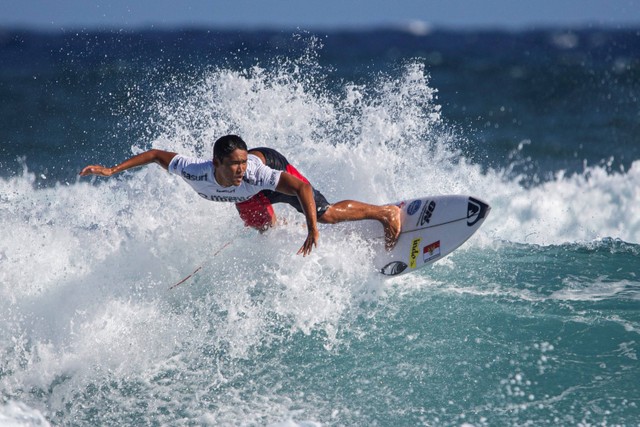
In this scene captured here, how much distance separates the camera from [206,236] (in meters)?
7.16

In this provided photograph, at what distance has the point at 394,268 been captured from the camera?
6863 millimetres

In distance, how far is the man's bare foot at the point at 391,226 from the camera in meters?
6.82

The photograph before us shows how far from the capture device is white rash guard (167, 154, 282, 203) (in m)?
5.95

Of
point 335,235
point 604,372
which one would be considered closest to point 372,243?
point 335,235

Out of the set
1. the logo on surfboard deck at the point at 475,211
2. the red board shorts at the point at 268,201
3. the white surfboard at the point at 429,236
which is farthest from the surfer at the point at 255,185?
the logo on surfboard deck at the point at 475,211

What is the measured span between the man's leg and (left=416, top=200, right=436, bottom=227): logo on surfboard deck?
0.65 feet

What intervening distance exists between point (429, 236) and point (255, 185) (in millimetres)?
1824

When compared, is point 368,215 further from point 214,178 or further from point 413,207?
point 214,178

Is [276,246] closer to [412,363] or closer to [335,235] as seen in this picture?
[335,235]

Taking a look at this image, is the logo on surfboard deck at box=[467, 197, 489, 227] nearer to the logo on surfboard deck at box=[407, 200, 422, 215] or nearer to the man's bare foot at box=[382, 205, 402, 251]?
the logo on surfboard deck at box=[407, 200, 422, 215]

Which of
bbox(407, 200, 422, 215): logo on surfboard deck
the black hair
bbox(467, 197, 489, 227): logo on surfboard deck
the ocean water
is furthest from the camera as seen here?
bbox(407, 200, 422, 215): logo on surfboard deck

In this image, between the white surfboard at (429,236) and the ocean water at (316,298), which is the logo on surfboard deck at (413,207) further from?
the ocean water at (316,298)

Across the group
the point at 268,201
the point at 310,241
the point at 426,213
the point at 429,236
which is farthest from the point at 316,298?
the point at 426,213

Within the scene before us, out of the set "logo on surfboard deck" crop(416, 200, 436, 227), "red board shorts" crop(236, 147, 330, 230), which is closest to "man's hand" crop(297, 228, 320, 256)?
"red board shorts" crop(236, 147, 330, 230)
